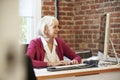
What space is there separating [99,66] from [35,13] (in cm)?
163

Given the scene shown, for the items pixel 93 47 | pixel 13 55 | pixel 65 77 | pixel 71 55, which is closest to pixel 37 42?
pixel 71 55

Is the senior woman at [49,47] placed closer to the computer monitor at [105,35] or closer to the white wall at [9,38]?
the computer monitor at [105,35]

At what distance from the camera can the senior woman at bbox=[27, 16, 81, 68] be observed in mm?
2512

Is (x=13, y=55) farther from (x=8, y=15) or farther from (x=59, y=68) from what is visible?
(x=59, y=68)

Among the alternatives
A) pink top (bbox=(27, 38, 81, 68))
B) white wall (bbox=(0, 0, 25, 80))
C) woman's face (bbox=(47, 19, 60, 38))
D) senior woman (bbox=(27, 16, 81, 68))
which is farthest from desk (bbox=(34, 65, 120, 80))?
white wall (bbox=(0, 0, 25, 80))

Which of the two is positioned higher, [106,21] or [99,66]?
[106,21]

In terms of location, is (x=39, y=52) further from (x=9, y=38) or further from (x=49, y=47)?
(x=9, y=38)

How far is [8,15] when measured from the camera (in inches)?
7.7

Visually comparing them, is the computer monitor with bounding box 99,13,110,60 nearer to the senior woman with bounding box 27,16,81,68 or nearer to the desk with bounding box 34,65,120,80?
the desk with bounding box 34,65,120,80

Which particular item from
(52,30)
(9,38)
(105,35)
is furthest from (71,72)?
(9,38)

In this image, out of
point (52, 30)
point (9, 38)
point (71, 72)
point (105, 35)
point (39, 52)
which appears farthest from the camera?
point (52, 30)

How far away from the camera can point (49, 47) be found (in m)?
2.60

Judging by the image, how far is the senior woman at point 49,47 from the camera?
2.51 meters

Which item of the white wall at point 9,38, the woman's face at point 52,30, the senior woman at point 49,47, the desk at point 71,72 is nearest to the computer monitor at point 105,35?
the desk at point 71,72
